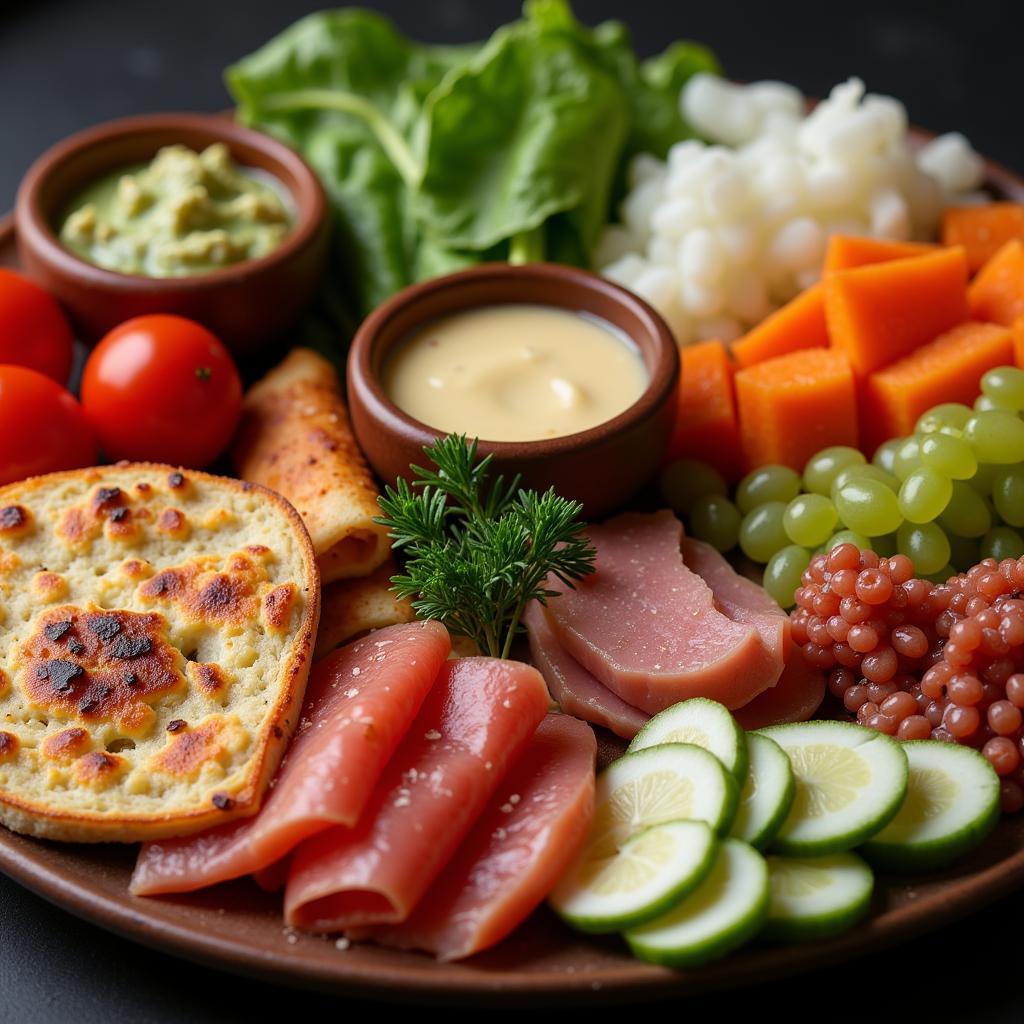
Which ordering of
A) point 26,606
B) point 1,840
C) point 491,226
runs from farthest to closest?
point 491,226 → point 26,606 → point 1,840

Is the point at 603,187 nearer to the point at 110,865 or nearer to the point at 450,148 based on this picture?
the point at 450,148

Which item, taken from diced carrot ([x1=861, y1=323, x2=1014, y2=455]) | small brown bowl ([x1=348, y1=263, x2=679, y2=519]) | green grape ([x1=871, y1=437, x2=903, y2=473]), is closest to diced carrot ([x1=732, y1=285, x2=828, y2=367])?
diced carrot ([x1=861, y1=323, x2=1014, y2=455])

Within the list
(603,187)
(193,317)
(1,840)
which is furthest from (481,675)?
(603,187)

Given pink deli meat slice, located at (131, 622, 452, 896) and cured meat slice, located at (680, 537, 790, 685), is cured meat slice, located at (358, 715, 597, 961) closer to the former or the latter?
pink deli meat slice, located at (131, 622, 452, 896)

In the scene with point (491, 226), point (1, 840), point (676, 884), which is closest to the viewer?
point (676, 884)

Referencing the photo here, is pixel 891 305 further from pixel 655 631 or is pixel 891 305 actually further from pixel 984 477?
pixel 655 631

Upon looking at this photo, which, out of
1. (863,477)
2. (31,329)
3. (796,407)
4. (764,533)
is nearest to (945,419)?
(863,477)
